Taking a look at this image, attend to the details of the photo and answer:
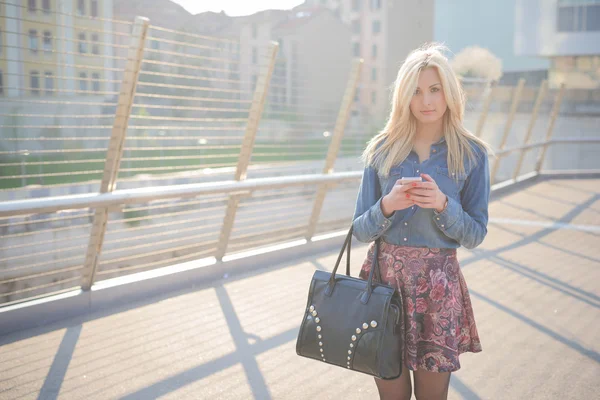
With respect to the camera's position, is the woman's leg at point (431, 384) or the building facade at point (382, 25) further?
the building facade at point (382, 25)

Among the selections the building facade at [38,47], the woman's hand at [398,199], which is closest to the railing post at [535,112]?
the building facade at [38,47]

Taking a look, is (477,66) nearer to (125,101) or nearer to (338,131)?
(338,131)

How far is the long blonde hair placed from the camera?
249cm

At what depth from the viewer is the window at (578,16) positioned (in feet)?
126


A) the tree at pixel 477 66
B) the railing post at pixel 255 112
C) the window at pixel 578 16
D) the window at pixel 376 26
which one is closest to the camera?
the railing post at pixel 255 112

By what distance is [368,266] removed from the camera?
265cm

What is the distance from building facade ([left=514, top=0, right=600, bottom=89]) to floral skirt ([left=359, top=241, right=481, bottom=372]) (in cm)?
4022

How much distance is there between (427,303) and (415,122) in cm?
69

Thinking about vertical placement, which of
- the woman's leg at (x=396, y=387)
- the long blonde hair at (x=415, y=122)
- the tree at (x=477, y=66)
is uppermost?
the tree at (x=477, y=66)

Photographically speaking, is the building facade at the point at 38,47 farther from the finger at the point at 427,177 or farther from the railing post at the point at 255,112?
the finger at the point at 427,177

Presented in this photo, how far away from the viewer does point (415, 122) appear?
8.61 feet

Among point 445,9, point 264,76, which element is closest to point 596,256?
point 264,76

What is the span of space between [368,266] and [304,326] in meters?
0.35

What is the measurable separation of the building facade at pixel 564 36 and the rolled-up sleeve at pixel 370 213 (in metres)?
40.1
